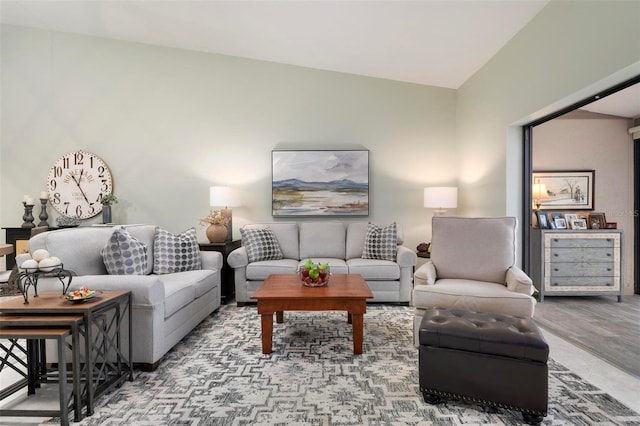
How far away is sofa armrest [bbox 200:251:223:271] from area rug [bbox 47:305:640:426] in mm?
864

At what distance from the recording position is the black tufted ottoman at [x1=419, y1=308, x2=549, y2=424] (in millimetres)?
1734

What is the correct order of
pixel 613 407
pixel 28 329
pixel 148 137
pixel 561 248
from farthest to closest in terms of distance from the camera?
pixel 148 137 → pixel 561 248 → pixel 613 407 → pixel 28 329

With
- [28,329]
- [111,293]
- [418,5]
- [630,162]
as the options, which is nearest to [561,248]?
[630,162]

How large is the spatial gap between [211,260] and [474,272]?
2.61m

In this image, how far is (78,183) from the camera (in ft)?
16.2

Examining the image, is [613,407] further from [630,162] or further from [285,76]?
[285,76]

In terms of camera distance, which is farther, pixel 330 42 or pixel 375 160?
pixel 375 160

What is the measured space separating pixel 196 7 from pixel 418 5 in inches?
93.8

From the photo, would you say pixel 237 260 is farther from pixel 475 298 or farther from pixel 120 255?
pixel 475 298

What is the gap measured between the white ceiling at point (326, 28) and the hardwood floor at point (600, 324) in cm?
234

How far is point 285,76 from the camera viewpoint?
195 inches

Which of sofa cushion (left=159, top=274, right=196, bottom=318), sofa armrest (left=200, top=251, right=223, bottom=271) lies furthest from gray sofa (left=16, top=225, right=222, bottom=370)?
sofa armrest (left=200, top=251, right=223, bottom=271)

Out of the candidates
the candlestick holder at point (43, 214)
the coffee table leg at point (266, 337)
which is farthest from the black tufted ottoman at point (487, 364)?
the candlestick holder at point (43, 214)

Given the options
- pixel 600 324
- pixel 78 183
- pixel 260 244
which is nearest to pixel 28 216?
pixel 78 183
